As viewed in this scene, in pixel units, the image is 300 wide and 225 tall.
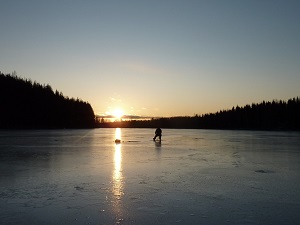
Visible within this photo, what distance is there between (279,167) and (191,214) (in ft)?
29.6

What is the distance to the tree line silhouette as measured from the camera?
4807 inches

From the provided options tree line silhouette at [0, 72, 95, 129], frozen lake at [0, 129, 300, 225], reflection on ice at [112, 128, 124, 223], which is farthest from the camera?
tree line silhouette at [0, 72, 95, 129]

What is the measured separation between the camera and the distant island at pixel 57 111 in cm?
12388

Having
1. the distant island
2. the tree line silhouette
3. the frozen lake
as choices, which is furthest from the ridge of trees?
the frozen lake

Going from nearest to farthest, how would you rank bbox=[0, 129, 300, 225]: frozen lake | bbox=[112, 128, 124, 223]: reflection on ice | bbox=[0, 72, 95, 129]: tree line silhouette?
bbox=[0, 129, 300, 225]: frozen lake, bbox=[112, 128, 124, 223]: reflection on ice, bbox=[0, 72, 95, 129]: tree line silhouette

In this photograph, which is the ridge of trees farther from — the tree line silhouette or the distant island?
the tree line silhouette

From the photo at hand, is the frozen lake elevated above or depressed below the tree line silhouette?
below

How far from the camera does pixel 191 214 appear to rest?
679 centimetres

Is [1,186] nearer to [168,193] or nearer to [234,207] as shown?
[168,193]

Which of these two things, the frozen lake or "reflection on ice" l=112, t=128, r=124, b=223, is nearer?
the frozen lake

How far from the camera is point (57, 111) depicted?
14438 centimetres

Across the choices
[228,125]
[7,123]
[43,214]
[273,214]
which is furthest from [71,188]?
[228,125]

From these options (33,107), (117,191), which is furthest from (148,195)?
(33,107)

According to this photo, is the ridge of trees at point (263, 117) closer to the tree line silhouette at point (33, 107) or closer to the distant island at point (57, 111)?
the distant island at point (57, 111)
